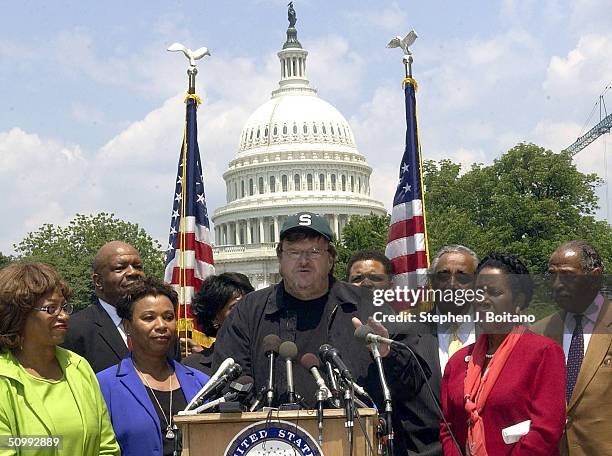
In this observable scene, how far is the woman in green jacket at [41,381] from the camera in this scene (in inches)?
187

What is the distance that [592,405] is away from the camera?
5.57 meters

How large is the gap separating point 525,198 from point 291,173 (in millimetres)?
55789

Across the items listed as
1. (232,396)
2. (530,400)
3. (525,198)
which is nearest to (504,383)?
(530,400)

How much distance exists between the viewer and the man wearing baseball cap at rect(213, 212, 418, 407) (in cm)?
525

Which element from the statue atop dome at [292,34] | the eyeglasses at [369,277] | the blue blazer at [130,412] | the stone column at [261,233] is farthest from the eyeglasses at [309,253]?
the statue atop dome at [292,34]

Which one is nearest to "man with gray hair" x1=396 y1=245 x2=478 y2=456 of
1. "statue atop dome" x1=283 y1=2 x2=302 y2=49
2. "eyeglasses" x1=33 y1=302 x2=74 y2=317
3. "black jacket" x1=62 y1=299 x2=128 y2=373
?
"eyeglasses" x1=33 y1=302 x2=74 y2=317

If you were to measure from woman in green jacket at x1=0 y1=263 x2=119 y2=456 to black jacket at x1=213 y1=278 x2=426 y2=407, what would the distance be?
659 millimetres

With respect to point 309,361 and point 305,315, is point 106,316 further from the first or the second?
point 309,361

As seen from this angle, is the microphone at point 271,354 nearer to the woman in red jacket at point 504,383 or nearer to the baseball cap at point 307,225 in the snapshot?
the baseball cap at point 307,225

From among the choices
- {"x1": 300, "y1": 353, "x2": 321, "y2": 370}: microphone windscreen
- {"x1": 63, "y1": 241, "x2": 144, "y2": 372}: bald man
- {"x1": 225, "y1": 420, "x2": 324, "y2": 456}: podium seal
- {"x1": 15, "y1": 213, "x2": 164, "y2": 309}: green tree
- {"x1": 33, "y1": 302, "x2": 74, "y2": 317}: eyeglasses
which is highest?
{"x1": 15, "y1": 213, "x2": 164, "y2": 309}: green tree

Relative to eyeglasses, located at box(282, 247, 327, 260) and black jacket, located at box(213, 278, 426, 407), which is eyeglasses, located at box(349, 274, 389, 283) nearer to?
black jacket, located at box(213, 278, 426, 407)

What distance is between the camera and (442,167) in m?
58.6

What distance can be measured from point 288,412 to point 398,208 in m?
7.04

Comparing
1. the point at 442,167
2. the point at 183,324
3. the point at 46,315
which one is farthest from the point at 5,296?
the point at 442,167
